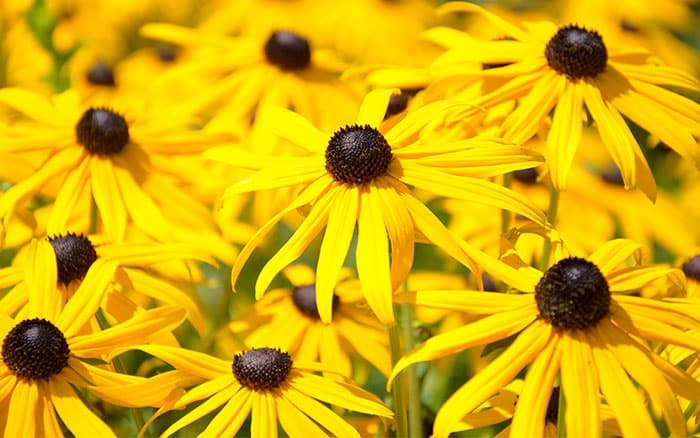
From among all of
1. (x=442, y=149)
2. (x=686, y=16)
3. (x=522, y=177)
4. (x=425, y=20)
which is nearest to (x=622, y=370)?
(x=442, y=149)

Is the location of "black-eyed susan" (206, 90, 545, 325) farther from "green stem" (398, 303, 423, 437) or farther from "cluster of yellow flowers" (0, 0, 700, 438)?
"green stem" (398, 303, 423, 437)

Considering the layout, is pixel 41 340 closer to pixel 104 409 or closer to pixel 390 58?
pixel 104 409

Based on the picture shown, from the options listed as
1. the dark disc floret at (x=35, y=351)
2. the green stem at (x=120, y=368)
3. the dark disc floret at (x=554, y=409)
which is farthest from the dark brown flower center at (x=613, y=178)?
the dark disc floret at (x=35, y=351)

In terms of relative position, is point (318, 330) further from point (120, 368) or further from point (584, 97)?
point (584, 97)

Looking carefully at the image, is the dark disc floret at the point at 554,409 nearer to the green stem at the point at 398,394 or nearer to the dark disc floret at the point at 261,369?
the green stem at the point at 398,394

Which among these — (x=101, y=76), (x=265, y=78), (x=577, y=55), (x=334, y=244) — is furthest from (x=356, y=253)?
(x=101, y=76)
